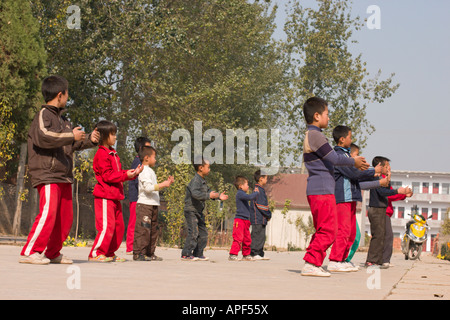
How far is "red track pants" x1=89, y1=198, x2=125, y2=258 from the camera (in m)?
8.66

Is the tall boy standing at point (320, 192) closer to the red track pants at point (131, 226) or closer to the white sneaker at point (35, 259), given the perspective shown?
the white sneaker at point (35, 259)

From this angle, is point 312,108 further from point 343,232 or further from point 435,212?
point 435,212

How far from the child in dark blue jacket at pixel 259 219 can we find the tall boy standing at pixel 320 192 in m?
5.54

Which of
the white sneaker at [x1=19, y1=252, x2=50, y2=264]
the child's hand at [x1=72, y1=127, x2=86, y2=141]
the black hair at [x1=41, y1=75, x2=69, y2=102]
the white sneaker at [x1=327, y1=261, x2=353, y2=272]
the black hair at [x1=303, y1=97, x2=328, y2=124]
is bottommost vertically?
the white sneaker at [x1=327, y1=261, x2=353, y2=272]

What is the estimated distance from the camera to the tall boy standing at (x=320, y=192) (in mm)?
7539

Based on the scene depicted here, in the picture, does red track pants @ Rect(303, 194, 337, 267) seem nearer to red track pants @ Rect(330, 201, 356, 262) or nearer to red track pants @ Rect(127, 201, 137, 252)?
red track pants @ Rect(330, 201, 356, 262)

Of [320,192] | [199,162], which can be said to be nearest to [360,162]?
[320,192]

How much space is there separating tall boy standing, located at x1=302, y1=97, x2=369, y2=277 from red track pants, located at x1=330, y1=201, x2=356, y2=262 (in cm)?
124

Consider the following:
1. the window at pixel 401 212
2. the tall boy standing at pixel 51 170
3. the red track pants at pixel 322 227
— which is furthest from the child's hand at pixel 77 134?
the window at pixel 401 212

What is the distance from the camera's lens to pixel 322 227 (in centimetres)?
759

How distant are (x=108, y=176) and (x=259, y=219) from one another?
5.36 m

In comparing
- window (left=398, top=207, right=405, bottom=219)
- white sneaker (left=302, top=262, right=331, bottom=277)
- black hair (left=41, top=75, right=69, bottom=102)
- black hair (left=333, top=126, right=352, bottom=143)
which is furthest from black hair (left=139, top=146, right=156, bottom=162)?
window (left=398, top=207, right=405, bottom=219)

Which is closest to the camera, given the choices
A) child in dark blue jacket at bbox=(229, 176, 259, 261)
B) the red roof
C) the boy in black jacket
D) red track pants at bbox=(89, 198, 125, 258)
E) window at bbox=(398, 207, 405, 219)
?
red track pants at bbox=(89, 198, 125, 258)
